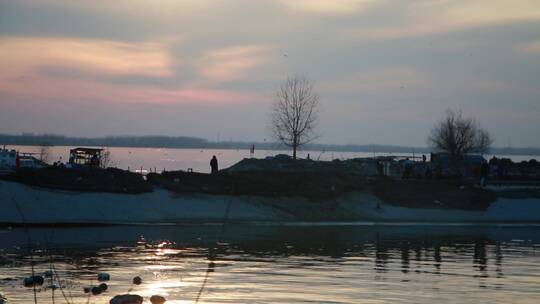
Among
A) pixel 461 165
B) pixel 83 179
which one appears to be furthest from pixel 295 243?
pixel 461 165

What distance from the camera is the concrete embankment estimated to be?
47594 mm

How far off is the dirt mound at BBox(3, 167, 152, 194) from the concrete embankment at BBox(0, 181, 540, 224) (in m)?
0.69

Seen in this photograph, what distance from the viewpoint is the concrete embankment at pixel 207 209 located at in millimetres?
47594

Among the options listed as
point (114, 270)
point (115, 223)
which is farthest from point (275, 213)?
point (114, 270)

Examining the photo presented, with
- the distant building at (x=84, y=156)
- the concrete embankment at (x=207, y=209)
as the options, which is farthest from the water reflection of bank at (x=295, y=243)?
the distant building at (x=84, y=156)

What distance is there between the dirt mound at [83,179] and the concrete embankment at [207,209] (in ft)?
2.28

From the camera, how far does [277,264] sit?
31203mm

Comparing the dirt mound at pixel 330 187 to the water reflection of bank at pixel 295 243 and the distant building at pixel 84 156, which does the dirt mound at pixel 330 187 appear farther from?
the distant building at pixel 84 156

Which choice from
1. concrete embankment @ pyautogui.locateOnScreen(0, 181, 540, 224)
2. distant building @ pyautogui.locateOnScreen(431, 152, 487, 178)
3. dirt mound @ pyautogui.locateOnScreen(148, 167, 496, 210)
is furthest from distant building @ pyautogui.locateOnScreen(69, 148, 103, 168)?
distant building @ pyautogui.locateOnScreen(431, 152, 487, 178)

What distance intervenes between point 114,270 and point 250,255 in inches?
287

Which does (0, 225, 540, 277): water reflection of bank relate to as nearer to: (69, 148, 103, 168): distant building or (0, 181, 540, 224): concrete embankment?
(0, 181, 540, 224): concrete embankment

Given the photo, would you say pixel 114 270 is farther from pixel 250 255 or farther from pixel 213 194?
pixel 213 194

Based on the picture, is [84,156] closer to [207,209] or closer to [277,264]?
[207,209]

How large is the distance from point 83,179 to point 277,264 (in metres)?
25.1
